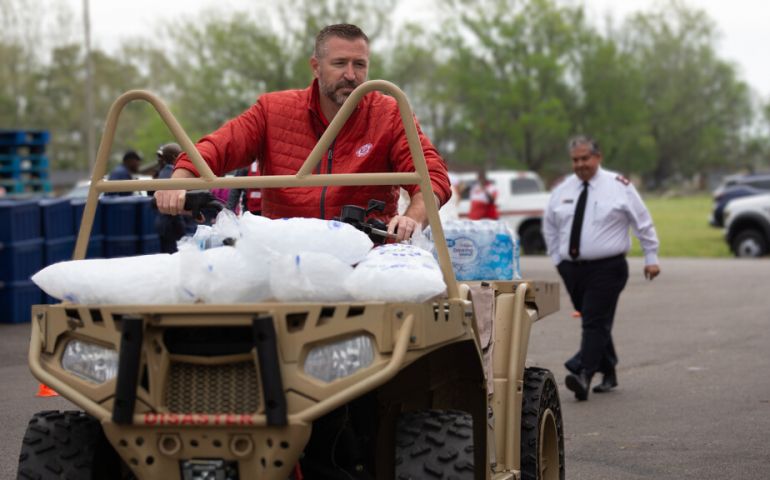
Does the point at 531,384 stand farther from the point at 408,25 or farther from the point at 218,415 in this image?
the point at 408,25

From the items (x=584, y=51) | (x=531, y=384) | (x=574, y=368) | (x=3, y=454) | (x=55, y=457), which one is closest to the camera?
(x=55, y=457)

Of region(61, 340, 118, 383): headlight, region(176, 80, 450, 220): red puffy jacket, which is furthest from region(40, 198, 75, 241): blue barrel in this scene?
region(61, 340, 118, 383): headlight

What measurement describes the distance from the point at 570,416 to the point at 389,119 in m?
4.57

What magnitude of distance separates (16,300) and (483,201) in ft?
39.4

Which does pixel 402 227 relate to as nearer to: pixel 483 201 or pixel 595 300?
pixel 595 300

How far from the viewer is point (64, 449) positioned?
4.65m

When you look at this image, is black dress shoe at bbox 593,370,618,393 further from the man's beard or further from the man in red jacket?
the man's beard

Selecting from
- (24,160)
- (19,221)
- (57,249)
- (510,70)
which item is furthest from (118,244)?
(510,70)

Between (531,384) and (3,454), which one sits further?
(3,454)

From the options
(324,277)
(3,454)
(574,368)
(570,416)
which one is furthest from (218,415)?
(574,368)

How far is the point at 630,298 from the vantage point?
19.8 metres

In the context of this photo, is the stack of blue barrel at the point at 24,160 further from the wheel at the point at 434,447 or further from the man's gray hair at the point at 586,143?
the wheel at the point at 434,447

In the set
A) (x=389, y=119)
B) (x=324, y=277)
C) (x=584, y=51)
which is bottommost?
(x=324, y=277)

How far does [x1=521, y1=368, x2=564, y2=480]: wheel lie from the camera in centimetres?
590
